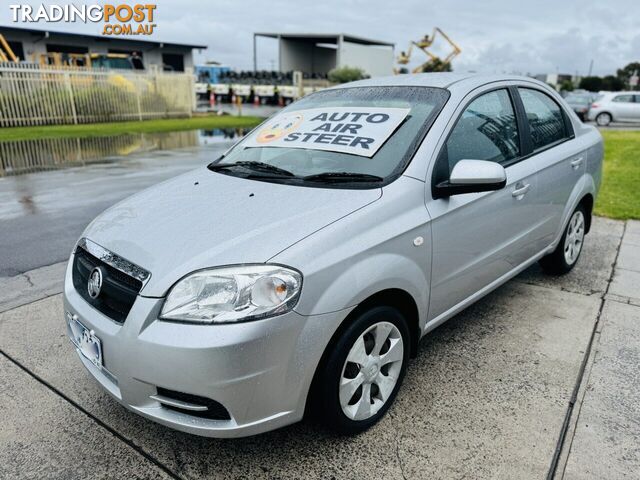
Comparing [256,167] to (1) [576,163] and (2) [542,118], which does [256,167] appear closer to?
(2) [542,118]

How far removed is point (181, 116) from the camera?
71.2 ft

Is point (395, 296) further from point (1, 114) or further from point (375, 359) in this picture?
point (1, 114)

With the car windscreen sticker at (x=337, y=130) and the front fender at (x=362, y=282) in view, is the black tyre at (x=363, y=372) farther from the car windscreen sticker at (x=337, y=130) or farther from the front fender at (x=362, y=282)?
the car windscreen sticker at (x=337, y=130)

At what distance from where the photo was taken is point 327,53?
67375 mm

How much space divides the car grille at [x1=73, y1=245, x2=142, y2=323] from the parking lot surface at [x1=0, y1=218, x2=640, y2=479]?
0.69 m

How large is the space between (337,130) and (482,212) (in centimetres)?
98

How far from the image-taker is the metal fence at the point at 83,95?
627 inches

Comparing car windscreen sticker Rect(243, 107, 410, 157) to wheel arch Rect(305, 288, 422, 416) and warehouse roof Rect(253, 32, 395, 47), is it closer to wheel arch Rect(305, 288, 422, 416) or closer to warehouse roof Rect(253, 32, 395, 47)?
wheel arch Rect(305, 288, 422, 416)

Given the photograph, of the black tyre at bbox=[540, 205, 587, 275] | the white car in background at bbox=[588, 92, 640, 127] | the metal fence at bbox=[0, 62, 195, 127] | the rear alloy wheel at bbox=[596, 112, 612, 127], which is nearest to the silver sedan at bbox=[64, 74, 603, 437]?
the black tyre at bbox=[540, 205, 587, 275]

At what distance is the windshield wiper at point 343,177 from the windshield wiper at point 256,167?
0.19 m

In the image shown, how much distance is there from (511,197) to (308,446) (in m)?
1.97

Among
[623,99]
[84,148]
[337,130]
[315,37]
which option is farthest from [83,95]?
[315,37]

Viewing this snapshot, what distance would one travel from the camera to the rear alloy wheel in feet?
69.9

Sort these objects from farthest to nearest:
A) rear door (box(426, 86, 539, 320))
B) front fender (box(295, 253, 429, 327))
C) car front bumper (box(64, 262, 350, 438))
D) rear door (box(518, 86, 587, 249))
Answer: rear door (box(518, 86, 587, 249)) < rear door (box(426, 86, 539, 320)) < front fender (box(295, 253, 429, 327)) < car front bumper (box(64, 262, 350, 438))
